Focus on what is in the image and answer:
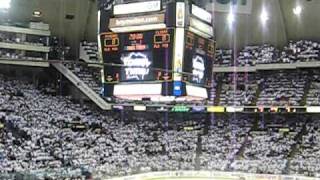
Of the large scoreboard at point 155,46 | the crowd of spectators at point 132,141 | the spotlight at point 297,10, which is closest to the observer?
the large scoreboard at point 155,46

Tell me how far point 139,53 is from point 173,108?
1937 cm

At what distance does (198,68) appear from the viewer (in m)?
19.0

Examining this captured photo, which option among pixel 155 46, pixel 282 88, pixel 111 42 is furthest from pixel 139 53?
pixel 282 88

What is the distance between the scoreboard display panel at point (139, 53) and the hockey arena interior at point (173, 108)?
270 inches

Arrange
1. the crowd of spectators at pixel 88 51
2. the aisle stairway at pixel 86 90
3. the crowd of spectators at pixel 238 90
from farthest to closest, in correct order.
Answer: the crowd of spectators at pixel 88 51 < the aisle stairway at pixel 86 90 < the crowd of spectators at pixel 238 90

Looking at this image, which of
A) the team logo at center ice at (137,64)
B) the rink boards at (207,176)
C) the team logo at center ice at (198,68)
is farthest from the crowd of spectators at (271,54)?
the team logo at center ice at (137,64)

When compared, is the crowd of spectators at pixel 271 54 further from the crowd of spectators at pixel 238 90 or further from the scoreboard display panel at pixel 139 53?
the scoreboard display panel at pixel 139 53

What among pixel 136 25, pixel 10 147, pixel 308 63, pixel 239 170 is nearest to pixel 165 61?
pixel 136 25

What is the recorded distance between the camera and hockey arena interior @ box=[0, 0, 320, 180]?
3022 centimetres

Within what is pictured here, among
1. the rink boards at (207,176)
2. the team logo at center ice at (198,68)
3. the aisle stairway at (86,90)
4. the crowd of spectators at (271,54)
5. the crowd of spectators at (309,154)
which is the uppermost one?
the crowd of spectators at (271,54)

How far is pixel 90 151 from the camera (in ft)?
102

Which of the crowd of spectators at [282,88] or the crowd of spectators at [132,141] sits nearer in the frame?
the crowd of spectators at [132,141]

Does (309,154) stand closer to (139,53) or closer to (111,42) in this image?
(139,53)

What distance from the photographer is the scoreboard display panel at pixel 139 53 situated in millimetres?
17859
